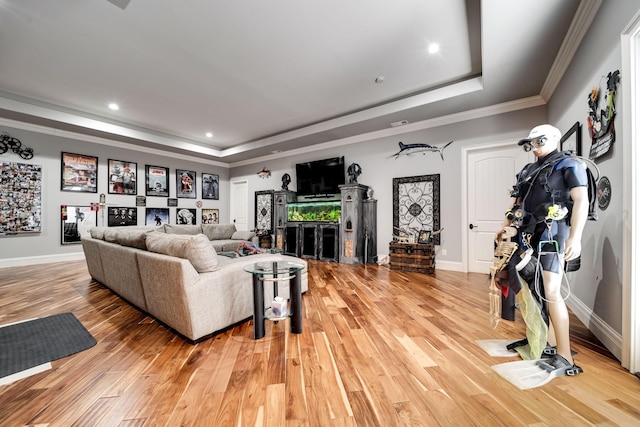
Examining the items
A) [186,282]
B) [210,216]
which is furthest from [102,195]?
[186,282]

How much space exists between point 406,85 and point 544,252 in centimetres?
319

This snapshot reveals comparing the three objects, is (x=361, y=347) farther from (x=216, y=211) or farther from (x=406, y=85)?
(x=216, y=211)

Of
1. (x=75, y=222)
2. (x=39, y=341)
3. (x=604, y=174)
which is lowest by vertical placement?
(x=39, y=341)

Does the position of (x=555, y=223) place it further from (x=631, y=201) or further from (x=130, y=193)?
(x=130, y=193)

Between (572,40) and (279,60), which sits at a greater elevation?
(279,60)

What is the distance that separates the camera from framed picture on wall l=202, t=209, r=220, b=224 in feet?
25.3

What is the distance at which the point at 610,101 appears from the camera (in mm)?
1824

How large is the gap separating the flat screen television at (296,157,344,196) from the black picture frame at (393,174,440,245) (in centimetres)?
134

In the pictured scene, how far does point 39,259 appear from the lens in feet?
16.5

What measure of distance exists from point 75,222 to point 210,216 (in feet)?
10.1

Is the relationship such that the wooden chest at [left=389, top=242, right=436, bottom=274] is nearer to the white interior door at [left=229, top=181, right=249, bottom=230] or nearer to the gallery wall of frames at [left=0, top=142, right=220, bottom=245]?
the white interior door at [left=229, top=181, right=249, bottom=230]

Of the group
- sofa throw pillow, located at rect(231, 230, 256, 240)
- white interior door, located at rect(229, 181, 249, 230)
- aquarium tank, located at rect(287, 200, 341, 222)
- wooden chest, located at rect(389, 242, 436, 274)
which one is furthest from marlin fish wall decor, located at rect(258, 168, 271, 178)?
wooden chest, located at rect(389, 242, 436, 274)

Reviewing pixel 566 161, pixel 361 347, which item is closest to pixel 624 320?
pixel 566 161

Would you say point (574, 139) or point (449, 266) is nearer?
point (574, 139)
